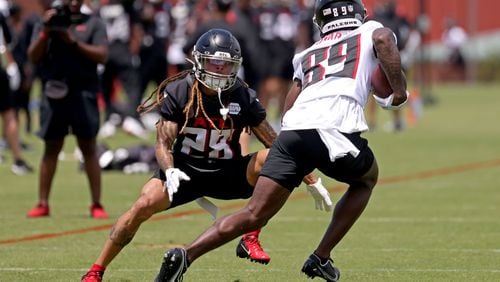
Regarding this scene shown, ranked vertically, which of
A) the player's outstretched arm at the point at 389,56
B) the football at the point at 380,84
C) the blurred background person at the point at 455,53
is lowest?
the blurred background person at the point at 455,53

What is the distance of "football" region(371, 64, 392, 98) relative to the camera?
7133mm

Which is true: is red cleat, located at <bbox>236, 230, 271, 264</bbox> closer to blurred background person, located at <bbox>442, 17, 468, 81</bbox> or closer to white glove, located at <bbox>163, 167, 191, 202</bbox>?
white glove, located at <bbox>163, 167, 191, 202</bbox>

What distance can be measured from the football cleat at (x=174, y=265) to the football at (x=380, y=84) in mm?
1551

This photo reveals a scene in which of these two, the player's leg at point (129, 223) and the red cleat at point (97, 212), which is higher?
the player's leg at point (129, 223)

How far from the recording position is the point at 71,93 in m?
10.6

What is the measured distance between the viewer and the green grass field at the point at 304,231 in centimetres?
793

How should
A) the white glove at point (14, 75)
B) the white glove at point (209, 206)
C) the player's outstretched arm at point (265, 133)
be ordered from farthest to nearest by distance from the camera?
the white glove at point (14, 75) → the player's outstretched arm at point (265, 133) → the white glove at point (209, 206)

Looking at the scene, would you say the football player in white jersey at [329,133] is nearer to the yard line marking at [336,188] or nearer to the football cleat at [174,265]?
the football cleat at [174,265]

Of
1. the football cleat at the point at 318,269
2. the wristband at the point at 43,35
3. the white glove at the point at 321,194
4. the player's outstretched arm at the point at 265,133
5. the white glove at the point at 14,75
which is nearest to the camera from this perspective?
the football cleat at the point at 318,269

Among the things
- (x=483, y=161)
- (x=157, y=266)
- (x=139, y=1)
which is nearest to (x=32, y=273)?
(x=157, y=266)

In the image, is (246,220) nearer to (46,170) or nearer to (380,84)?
(380,84)

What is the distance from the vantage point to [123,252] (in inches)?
344

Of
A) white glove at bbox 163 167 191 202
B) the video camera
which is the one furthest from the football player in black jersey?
the video camera

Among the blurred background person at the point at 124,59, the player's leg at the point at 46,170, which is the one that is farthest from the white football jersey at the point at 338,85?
the blurred background person at the point at 124,59
